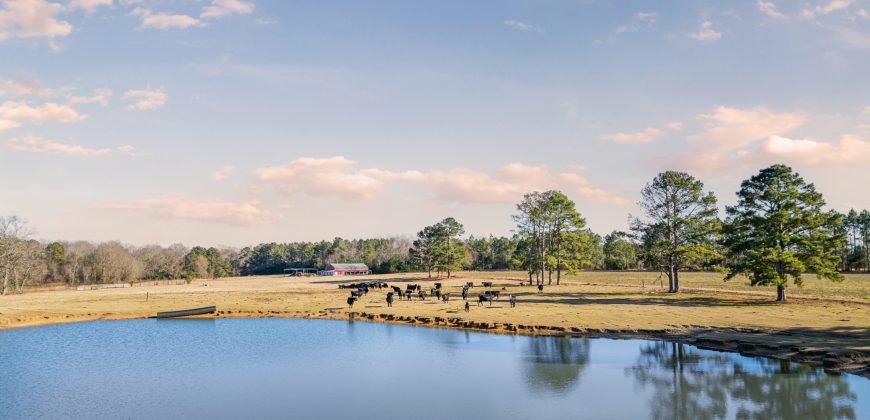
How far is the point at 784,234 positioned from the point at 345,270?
440 feet

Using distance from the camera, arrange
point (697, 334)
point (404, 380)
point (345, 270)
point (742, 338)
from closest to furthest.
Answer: point (404, 380) → point (742, 338) → point (697, 334) → point (345, 270)

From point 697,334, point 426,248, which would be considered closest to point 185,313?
point 697,334

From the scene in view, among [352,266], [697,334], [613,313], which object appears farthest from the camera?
[352,266]

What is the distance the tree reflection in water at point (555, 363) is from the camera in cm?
2533

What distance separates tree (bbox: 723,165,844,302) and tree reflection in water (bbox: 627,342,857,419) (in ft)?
67.9

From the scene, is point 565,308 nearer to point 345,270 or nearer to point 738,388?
point 738,388

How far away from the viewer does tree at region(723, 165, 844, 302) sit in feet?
155

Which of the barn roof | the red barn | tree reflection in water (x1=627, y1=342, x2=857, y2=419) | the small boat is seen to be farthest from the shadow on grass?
the barn roof

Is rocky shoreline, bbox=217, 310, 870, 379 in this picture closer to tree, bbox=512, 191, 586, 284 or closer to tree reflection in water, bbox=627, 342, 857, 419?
tree reflection in water, bbox=627, 342, 857, 419

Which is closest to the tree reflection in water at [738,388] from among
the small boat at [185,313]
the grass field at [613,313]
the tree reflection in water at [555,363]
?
the grass field at [613,313]

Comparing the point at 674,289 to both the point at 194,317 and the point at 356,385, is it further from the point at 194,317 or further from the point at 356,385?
the point at 194,317

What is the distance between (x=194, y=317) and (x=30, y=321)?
13912 mm

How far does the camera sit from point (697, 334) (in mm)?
36188

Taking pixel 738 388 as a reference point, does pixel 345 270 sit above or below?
above
